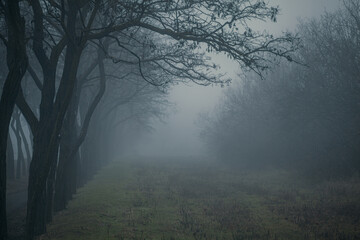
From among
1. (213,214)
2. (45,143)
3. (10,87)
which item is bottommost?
(213,214)

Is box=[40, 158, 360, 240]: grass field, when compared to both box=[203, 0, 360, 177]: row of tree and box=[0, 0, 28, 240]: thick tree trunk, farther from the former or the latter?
box=[203, 0, 360, 177]: row of tree

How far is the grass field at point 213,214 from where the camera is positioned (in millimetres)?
8773

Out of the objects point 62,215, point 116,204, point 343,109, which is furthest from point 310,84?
point 62,215

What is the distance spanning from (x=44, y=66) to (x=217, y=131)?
109 ft

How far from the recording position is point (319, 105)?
67.0 feet

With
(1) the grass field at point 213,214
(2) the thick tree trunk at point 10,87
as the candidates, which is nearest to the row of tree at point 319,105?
(1) the grass field at point 213,214

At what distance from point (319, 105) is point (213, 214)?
13285mm

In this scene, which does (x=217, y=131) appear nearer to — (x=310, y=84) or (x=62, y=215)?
(x=310, y=84)

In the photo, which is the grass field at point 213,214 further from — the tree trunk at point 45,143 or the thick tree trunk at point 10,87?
the thick tree trunk at point 10,87

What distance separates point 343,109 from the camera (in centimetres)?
1872

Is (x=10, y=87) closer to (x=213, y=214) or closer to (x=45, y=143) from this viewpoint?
(x=45, y=143)

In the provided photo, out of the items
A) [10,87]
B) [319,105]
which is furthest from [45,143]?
[319,105]

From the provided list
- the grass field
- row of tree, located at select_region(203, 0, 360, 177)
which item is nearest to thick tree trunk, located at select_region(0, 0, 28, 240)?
the grass field

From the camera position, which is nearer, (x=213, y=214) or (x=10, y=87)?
(x=10, y=87)
